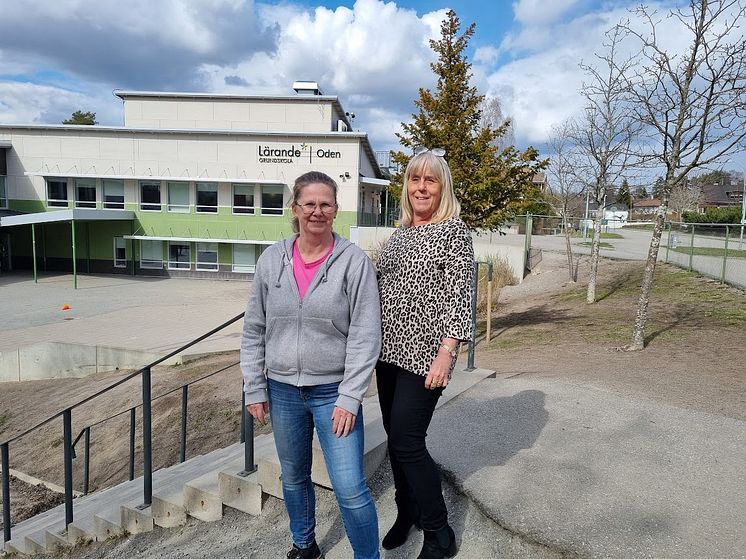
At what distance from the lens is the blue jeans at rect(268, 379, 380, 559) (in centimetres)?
240

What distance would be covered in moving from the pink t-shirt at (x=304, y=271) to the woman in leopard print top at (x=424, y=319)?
323 mm

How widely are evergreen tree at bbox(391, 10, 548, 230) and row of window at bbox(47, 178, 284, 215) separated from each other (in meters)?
19.4

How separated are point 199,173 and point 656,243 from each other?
80.3 ft

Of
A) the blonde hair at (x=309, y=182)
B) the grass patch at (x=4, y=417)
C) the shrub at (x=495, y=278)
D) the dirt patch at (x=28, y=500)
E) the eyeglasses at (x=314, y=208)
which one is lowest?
the grass patch at (x=4, y=417)

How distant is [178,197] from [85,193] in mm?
5163

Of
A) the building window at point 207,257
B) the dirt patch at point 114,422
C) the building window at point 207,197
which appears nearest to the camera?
the dirt patch at point 114,422

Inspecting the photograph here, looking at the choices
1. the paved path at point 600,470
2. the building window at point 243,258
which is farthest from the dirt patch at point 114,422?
the building window at point 243,258

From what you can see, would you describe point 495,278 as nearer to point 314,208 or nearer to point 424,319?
point 424,319

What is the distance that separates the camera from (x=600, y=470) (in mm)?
3389

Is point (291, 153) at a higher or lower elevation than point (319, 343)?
higher

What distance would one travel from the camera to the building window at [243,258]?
28172 millimetres

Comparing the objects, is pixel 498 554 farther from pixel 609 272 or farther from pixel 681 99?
pixel 609 272

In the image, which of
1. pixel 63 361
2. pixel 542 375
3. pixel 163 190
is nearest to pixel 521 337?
pixel 542 375

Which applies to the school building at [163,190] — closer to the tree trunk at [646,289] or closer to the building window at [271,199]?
the building window at [271,199]
